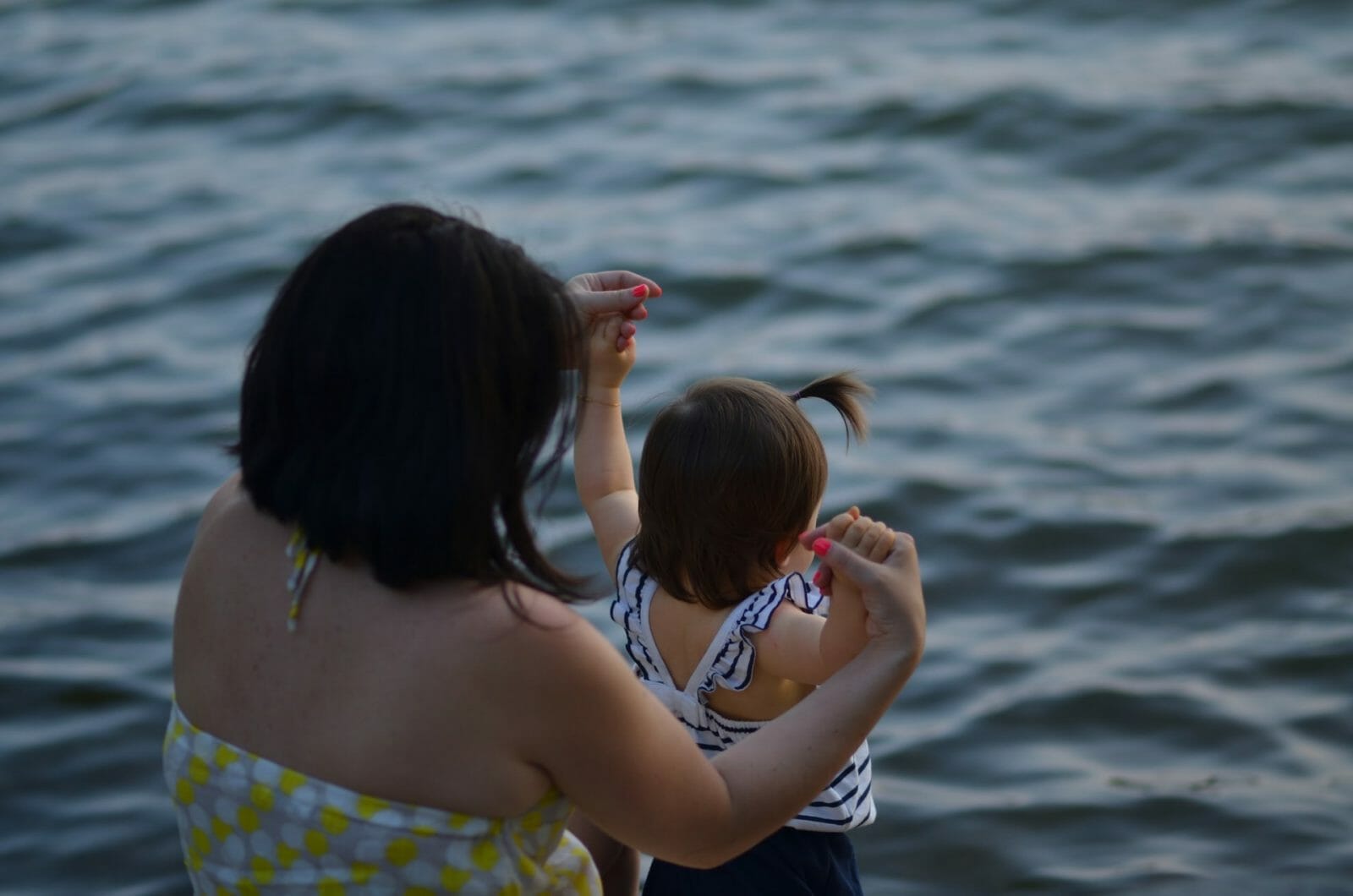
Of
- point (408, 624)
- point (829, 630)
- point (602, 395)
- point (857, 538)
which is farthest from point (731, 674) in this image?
point (408, 624)

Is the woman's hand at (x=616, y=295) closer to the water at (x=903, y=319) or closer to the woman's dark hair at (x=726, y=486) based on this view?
the woman's dark hair at (x=726, y=486)

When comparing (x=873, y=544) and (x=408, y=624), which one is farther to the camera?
(x=873, y=544)

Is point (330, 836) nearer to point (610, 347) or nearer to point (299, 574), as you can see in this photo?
point (299, 574)

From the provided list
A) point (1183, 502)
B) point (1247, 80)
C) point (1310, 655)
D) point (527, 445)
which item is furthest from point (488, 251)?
point (1247, 80)

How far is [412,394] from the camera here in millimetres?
1501

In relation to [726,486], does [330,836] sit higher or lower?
lower

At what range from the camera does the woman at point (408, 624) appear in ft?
4.94

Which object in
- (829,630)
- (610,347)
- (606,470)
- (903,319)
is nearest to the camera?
(829,630)

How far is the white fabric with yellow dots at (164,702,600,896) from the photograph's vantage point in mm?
1538

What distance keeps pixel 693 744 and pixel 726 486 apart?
0.48 meters

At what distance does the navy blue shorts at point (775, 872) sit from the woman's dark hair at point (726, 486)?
1.05ft

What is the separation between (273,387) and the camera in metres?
1.56

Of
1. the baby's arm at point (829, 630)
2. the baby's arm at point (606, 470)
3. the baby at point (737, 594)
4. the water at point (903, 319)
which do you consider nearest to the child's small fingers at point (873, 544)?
the baby's arm at point (829, 630)

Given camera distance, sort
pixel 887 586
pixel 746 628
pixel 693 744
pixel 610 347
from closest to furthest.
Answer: pixel 693 744 → pixel 887 586 → pixel 746 628 → pixel 610 347
